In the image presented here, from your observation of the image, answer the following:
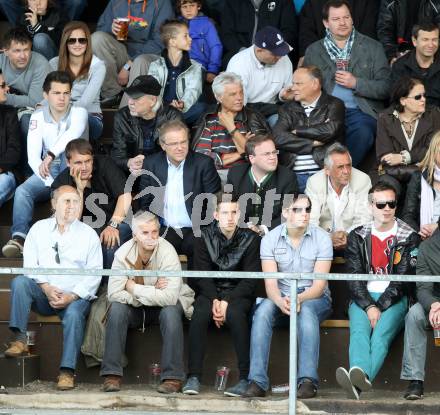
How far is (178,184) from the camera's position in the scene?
10.7 metres

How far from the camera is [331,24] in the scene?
38.5 ft

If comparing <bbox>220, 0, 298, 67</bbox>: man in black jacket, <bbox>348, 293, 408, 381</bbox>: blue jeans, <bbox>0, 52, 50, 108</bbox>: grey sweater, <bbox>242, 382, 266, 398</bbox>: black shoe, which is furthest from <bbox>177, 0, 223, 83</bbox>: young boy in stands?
<bbox>242, 382, 266, 398</bbox>: black shoe

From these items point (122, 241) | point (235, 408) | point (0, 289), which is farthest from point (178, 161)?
point (235, 408)

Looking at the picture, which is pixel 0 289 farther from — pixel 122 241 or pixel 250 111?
pixel 250 111

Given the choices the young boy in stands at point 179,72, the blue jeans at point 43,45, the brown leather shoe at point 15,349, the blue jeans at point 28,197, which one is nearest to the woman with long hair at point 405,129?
the young boy in stands at point 179,72

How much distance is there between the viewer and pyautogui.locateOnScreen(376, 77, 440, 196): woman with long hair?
1079cm

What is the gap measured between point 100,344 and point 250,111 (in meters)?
2.69

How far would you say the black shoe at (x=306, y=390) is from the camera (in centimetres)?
906

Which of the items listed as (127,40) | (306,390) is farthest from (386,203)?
(127,40)

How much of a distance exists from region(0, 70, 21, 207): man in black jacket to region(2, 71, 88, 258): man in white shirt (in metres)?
0.14

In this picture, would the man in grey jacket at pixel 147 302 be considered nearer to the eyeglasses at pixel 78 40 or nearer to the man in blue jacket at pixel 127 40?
the eyeglasses at pixel 78 40

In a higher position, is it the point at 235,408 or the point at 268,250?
the point at 268,250

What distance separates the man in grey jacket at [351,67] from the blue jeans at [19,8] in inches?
98.6

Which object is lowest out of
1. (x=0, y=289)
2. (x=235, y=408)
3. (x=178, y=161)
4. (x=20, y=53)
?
(x=235, y=408)
